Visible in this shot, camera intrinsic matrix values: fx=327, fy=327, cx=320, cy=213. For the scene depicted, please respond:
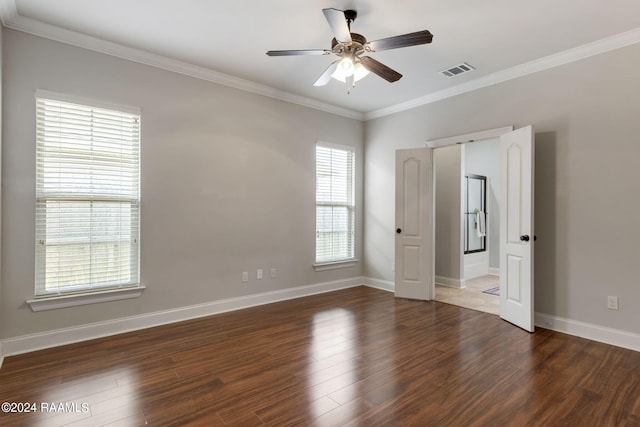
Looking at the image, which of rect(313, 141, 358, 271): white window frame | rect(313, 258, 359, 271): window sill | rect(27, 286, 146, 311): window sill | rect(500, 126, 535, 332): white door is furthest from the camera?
rect(313, 141, 358, 271): white window frame

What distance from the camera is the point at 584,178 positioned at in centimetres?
339

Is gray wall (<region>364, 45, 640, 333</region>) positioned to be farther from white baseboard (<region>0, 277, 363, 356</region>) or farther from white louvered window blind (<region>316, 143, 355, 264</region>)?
white baseboard (<region>0, 277, 363, 356</region>)

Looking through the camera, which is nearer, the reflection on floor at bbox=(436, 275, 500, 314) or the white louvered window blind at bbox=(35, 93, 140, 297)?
the white louvered window blind at bbox=(35, 93, 140, 297)

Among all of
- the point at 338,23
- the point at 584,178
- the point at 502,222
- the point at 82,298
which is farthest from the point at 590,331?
the point at 82,298

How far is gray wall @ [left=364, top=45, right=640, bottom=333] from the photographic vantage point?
313 cm

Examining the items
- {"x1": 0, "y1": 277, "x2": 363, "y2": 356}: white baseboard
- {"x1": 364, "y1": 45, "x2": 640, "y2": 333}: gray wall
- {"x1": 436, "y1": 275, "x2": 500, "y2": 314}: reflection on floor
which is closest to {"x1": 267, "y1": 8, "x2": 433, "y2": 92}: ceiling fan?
{"x1": 364, "y1": 45, "x2": 640, "y2": 333}: gray wall

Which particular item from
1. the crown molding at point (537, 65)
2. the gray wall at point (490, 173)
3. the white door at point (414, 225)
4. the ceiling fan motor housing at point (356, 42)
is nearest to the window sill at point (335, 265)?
the white door at point (414, 225)

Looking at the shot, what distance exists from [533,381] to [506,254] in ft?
5.59

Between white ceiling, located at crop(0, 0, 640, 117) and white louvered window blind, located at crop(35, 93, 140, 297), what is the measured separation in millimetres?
733

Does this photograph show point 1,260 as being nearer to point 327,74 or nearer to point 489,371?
point 327,74

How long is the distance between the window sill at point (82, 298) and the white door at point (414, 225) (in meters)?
3.46

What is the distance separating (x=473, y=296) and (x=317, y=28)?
4.28 metres

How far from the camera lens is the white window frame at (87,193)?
3.01m

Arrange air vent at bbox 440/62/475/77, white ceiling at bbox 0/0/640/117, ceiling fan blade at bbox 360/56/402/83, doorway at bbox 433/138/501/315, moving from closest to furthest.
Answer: white ceiling at bbox 0/0/640/117 → ceiling fan blade at bbox 360/56/402/83 → air vent at bbox 440/62/475/77 → doorway at bbox 433/138/501/315
